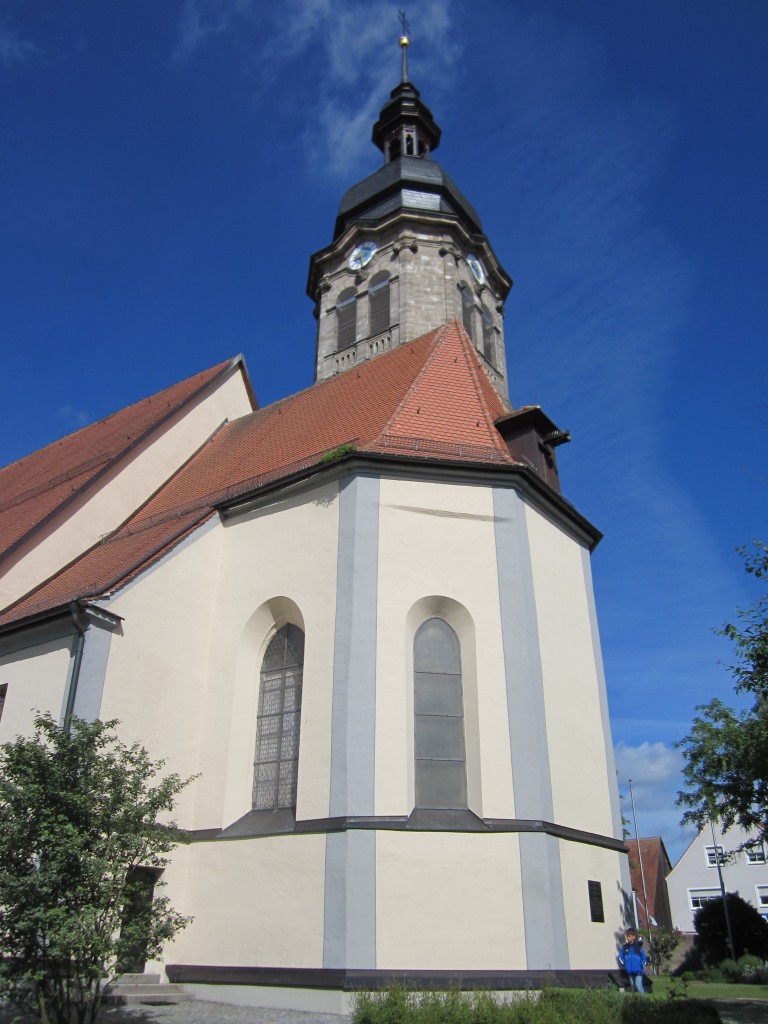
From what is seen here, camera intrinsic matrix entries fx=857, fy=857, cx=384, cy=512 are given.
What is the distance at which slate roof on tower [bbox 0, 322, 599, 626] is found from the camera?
12.0 m

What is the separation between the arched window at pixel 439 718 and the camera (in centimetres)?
1016

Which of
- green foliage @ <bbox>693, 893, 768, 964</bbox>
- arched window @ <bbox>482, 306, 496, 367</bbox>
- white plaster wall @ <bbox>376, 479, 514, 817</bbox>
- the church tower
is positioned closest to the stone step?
white plaster wall @ <bbox>376, 479, 514, 817</bbox>

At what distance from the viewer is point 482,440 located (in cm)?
1255

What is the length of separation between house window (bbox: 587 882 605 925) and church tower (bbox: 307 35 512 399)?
12.3m

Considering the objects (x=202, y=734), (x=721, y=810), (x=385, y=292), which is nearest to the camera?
(x=202, y=734)

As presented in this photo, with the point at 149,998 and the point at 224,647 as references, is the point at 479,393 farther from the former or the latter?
the point at 149,998

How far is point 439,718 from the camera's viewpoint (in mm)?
10562

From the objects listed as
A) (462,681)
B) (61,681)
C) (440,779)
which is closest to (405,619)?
(462,681)

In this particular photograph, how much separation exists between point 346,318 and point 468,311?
3.11 m

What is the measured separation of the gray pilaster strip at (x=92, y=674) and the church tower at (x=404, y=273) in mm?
11442

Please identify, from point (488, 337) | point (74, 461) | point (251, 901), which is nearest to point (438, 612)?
point (251, 901)

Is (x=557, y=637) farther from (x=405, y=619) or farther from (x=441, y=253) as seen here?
(x=441, y=253)

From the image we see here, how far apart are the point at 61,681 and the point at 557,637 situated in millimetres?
6498

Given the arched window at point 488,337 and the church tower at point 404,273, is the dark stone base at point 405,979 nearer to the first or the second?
the church tower at point 404,273
